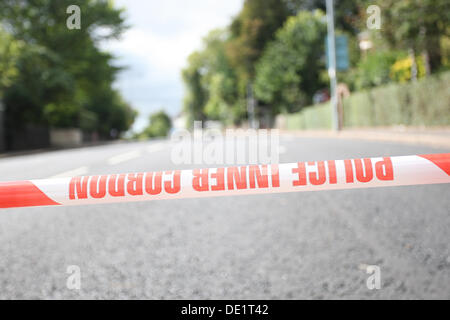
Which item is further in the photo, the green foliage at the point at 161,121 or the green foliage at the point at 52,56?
the green foliage at the point at 161,121

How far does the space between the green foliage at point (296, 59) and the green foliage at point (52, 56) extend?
596 inches

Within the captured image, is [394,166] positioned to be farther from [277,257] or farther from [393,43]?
[393,43]

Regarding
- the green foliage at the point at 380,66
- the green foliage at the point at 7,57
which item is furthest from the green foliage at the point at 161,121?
the green foliage at the point at 7,57

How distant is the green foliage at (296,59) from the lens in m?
42.0

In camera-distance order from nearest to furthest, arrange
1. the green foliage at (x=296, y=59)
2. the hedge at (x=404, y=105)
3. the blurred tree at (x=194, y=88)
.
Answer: the hedge at (x=404, y=105) → the green foliage at (x=296, y=59) → the blurred tree at (x=194, y=88)

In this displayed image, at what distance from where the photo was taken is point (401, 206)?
473cm

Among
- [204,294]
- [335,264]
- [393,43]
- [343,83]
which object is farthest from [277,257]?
[343,83]

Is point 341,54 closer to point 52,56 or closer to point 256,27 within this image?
point 52,56

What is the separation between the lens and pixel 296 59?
4209 centimetres

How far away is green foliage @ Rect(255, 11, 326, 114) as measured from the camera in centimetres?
4203

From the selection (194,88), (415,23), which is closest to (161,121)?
(194,88)

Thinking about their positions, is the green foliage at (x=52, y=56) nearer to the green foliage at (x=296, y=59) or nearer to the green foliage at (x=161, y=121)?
the green foliage at (x=296, y=59)

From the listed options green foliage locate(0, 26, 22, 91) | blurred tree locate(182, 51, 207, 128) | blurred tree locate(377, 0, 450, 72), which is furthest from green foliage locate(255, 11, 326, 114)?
blurred tree locate(182, 51, 207, 128)
